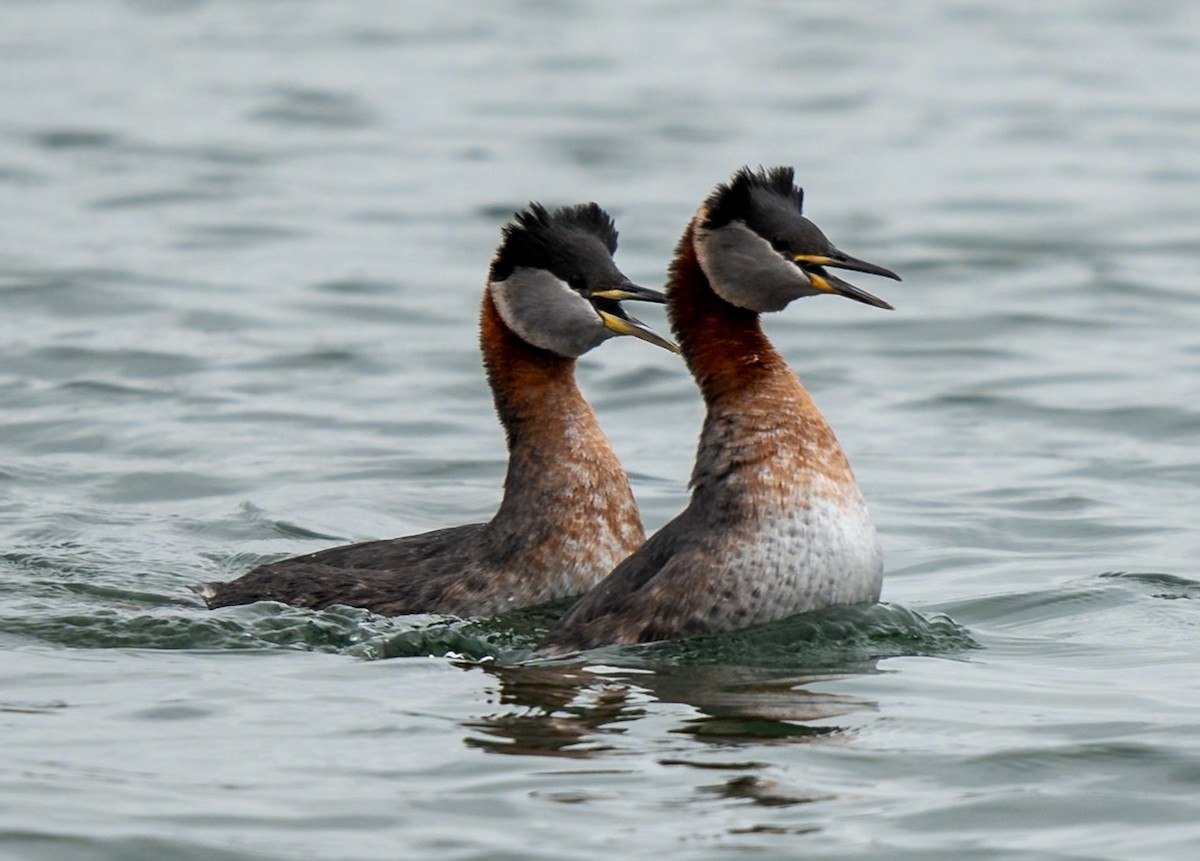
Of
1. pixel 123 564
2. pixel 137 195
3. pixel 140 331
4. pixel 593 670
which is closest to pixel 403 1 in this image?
pixel 137 195

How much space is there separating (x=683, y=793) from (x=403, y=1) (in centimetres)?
3028

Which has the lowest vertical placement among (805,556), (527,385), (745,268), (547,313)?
(805,556)

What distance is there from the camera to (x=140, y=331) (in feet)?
64.7

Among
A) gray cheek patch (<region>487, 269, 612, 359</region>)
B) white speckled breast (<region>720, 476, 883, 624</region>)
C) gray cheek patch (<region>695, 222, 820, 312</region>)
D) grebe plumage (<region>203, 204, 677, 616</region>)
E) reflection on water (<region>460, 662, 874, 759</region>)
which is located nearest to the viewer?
reflection on water (<region>460, 662, 874, 759</region>)

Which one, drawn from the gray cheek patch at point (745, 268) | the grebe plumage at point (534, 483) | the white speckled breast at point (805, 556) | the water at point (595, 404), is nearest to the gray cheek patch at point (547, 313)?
the grebe plumage at point (534, 483)

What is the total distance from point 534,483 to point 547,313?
801 millimetres

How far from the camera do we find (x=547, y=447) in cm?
1155

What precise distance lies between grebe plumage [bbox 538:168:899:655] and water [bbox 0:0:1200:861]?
0.18m

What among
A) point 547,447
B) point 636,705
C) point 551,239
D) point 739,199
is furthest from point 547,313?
point 636,705

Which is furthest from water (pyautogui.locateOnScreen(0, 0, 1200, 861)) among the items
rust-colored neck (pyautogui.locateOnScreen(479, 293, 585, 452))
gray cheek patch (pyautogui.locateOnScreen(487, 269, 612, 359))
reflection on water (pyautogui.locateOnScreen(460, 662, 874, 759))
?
gray cheek patch (pyautogui.locateOnScreen(487, 269, 612, 359))

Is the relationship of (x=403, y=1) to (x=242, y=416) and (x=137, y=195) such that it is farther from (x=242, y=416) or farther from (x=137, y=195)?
(x=242, y=416)

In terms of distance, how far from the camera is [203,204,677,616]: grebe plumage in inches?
443

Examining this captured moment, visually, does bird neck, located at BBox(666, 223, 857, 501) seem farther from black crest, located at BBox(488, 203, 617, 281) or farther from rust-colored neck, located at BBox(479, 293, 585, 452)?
rust-colored neck, located at BBox(479, 293, 585, 452)

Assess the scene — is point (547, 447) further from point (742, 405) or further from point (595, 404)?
point (595, 404)
